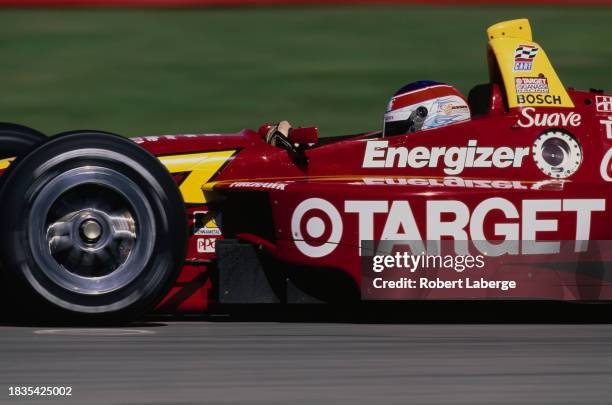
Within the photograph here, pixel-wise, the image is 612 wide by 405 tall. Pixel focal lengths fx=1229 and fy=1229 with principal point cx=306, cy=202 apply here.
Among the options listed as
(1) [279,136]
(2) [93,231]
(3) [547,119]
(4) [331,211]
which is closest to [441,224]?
(4) [331,211]

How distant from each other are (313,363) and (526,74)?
2.28m

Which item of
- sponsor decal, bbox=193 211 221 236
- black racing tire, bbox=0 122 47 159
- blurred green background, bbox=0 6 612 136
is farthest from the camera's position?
blurred green background, bbox=0 6 612 136

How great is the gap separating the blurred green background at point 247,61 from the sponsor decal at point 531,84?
549 cm

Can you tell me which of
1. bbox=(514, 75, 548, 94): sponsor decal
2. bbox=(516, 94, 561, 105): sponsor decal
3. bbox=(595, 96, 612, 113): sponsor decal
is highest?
bbox=(514, 75, 548, 94): sponsor decal

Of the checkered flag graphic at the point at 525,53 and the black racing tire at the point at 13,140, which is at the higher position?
the checkered flag graphic at the point at 525,53

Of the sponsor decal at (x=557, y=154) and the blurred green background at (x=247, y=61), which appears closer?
the sponsor decal at (x=557, y=154)

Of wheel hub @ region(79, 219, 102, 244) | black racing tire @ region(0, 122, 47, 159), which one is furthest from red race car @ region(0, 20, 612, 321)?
black racing tire @ region(0, 122, 47, 159)

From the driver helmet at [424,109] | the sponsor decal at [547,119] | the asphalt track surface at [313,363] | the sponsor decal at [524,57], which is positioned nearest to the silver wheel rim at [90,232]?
the asphalt track surface at [313,363]

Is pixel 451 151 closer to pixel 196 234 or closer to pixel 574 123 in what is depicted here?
pixel 574 123

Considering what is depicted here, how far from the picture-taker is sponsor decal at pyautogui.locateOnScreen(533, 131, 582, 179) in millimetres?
6465

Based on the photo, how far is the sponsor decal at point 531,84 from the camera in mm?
6672

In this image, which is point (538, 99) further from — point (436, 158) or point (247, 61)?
point (247, 61)

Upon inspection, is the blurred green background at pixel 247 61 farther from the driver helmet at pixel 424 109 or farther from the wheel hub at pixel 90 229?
the wheel hub at pixel 90 229

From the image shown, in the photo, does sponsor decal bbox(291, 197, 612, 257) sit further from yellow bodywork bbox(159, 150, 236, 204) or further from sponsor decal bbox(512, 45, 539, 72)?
sponsor decal bbox(512, 45, 539, 72)
